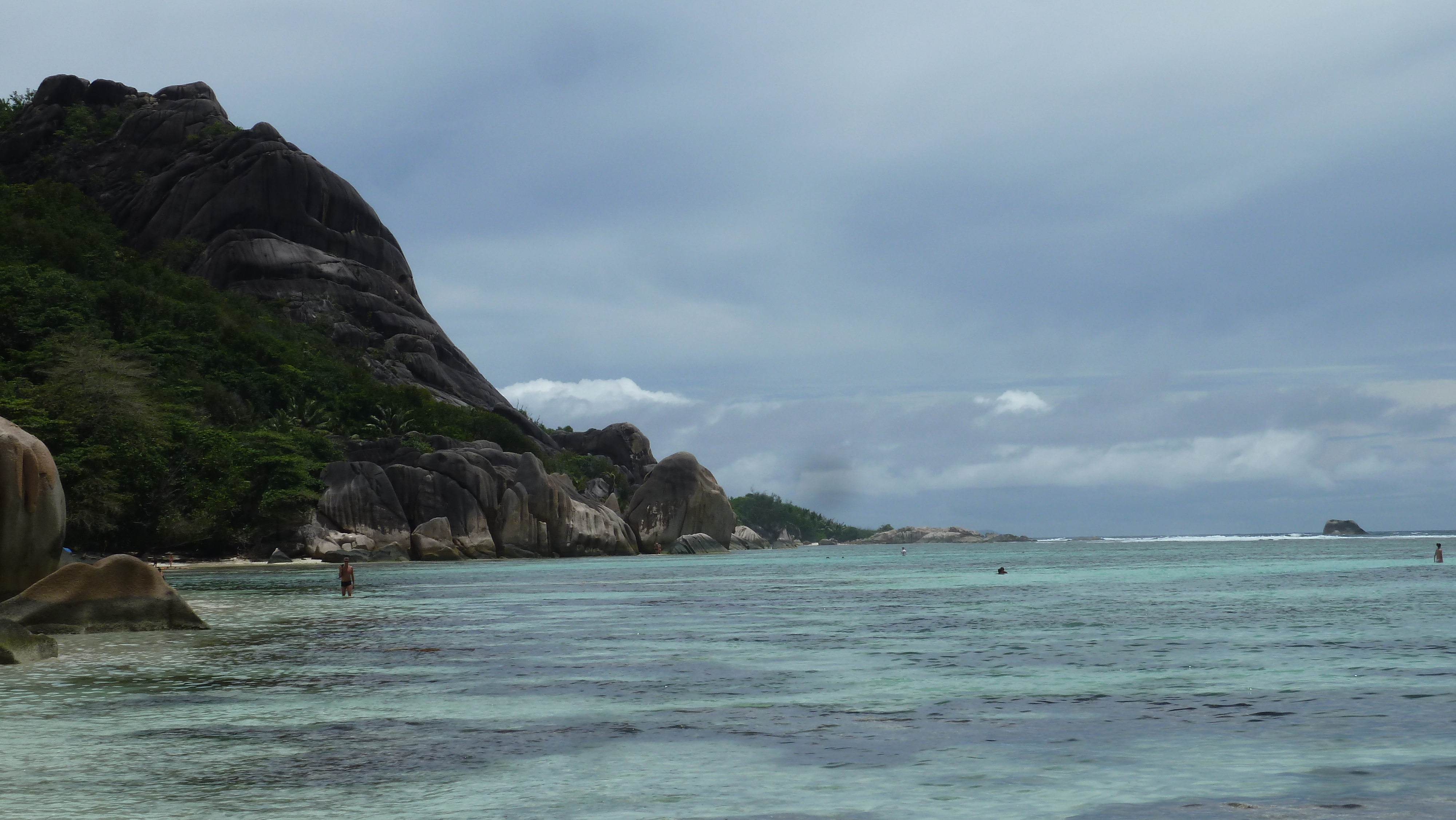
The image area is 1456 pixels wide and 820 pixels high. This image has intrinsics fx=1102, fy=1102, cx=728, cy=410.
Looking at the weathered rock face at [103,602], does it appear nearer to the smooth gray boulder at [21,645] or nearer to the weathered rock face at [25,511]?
the weathered rock face at [25,511]

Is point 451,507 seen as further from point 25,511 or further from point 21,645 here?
point 21,645

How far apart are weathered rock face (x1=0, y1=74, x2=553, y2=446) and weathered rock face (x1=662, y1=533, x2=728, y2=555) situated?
2768 centimetres

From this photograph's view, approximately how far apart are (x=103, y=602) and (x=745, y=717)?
560 inches

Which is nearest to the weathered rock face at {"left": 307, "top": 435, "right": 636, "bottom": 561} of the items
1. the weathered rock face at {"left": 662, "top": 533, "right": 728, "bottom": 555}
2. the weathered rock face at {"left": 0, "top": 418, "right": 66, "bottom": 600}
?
the weathered rock face at {"left": 662, "top": 533, "right": 728, "bottom": 555}

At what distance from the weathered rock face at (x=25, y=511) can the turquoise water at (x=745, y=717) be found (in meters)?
2.98

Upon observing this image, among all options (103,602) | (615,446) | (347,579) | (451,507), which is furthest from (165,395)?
(615,446)

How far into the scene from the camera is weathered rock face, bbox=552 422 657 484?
12762 centimetres

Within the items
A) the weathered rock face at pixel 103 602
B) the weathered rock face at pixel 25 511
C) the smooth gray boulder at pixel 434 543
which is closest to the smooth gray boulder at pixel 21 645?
the weathered rock face at pixel 103 602

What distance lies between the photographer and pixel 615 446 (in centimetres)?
12812

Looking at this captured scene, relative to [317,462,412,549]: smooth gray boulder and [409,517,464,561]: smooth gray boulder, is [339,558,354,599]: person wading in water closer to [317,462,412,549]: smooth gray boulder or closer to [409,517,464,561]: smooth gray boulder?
[317,462,412,549]: smooth gray boulder

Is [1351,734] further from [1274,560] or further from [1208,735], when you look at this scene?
[1274,560]

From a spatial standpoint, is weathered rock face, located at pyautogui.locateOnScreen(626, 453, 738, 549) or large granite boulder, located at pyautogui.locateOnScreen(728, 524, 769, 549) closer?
weathered rock face, located at pyautogui.locateOnScreen(626, 453, 738, 549)

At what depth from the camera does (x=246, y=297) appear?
10244cm

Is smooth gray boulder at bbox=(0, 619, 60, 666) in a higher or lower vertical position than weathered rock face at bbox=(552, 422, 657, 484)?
lower
